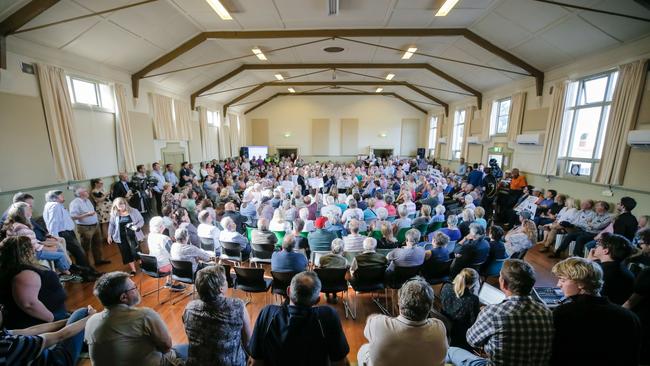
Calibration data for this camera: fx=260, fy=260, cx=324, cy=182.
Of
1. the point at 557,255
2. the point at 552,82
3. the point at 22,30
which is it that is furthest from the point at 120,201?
the point at 552,82

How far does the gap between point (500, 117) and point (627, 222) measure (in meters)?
6.95

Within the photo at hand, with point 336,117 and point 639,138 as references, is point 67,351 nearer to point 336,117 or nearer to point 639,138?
point 639,138

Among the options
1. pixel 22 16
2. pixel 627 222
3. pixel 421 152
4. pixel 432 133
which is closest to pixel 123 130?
pixel 22 16

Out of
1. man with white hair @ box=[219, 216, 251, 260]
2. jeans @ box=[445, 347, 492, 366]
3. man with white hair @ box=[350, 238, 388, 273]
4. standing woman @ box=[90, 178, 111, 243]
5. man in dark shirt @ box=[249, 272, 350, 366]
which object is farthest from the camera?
standing woman @ box=[90, 178, 111, 243]

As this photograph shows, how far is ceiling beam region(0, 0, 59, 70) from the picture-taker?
394 centimetres

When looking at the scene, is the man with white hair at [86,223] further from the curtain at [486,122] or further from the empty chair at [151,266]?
the curtain at [486,122]

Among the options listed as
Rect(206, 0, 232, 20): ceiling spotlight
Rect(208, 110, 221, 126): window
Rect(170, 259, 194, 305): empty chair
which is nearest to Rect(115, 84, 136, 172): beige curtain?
Rect(206, 0, 232, 20): ceiling spotlight

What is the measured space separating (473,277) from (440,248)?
1.20 meters

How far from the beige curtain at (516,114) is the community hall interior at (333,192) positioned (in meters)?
0.06

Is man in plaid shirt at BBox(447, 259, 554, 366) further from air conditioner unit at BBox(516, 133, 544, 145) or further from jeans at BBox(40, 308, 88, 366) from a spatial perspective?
air conditioner unit at BBox(516, 133, 544, 145)

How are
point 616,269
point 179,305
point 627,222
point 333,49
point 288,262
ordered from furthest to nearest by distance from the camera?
point 333,49 < point 627,222 < point 179,305 < point 288,262 < point 616,269

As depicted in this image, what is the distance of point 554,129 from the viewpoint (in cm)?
685

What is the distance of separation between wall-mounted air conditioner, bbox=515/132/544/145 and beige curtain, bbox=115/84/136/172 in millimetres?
11355

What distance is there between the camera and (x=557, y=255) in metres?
5.21
